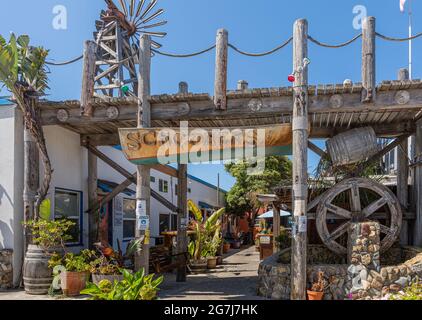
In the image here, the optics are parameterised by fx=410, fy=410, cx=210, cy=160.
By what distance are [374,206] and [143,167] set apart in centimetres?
494

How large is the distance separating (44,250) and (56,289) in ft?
2.63

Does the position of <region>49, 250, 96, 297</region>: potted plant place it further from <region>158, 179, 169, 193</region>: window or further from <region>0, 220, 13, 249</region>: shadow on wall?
<region>158, 179, 169, 193</region>: window

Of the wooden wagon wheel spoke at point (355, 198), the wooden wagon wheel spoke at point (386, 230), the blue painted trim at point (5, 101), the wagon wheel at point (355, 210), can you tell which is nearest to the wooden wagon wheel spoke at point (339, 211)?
the wagon wheel at point (355, 210)

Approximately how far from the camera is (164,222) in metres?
17.5

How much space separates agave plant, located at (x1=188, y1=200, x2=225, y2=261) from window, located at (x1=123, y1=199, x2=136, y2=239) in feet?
7.01

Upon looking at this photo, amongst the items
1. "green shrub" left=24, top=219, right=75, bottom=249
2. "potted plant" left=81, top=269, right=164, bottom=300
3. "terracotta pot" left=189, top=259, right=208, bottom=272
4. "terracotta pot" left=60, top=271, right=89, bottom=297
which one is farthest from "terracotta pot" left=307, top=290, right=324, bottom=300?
"terracotta pot" left=189, top=259, right=208, bottom=272

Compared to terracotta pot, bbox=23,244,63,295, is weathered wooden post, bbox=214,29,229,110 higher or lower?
higher

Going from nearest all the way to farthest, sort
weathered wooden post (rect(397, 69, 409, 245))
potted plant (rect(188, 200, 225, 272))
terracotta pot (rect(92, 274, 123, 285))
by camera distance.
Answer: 1. terracotta pot (rect(92, 274, 123, 285))
2. weathered wooden post (rect(397, 69, 409, 245))
3. potted plant (rect(188, 200, 225, 272))

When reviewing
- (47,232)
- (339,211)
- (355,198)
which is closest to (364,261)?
(339,211)

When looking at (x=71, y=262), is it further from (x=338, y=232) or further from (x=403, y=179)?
(x=403, y=179)

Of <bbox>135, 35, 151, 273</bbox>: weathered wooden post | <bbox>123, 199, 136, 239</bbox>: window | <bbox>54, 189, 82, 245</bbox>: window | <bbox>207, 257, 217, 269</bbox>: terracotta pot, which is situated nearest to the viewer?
<bbox>135, 35, 151, 273</bbox>: weathered wooden post

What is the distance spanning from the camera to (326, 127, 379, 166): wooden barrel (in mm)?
8766
